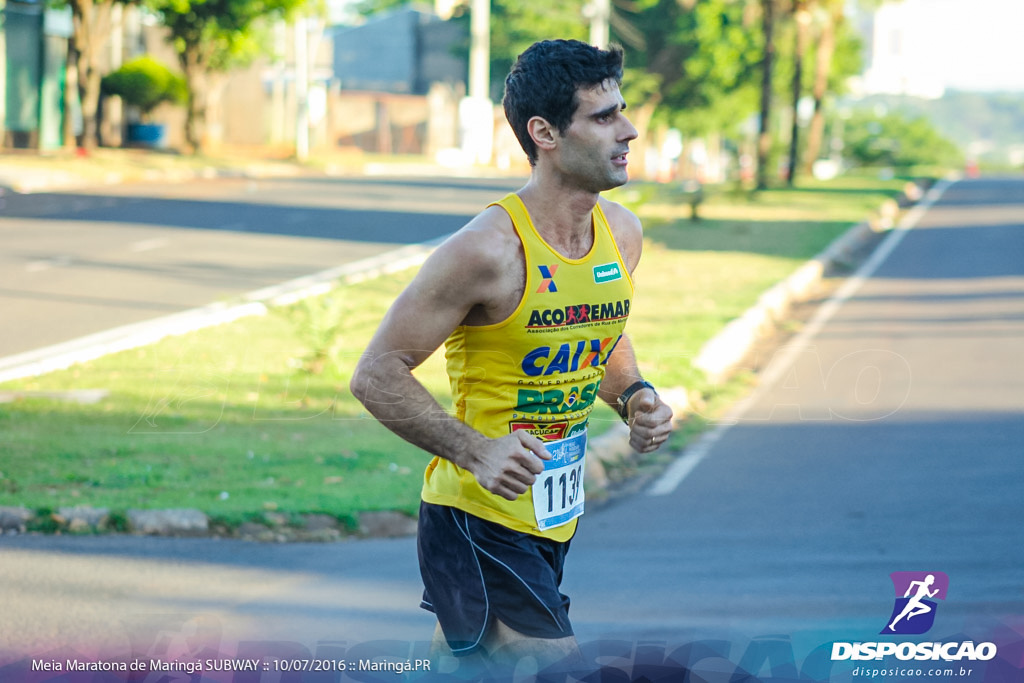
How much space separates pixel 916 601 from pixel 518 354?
210cm

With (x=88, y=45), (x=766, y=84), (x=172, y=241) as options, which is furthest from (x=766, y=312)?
(x=766, y=84)

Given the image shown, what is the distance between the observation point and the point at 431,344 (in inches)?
128

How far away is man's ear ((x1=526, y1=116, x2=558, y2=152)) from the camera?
3309mm

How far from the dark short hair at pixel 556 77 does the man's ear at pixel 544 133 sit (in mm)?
10

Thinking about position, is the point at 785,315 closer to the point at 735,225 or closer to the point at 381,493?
the point at 381,493

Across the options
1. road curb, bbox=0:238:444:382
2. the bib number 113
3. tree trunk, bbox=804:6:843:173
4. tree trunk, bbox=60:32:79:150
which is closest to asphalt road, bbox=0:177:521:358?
road curb, bbox=0:238:444:382

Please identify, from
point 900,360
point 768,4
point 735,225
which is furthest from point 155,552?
point 768,4

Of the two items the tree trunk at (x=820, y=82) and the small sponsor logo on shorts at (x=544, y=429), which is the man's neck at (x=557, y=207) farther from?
the tree trunk at (x=820, y=82)

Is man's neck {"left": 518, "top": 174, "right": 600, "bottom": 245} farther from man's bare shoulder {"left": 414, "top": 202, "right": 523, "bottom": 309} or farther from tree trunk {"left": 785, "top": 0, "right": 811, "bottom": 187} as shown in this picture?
tree trunk {"left": 785, "top": 0, "right": 811, "bottom": 187}

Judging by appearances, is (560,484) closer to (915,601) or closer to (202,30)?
(915,601)

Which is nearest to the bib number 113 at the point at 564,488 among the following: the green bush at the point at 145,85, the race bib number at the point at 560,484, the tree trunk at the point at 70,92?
the race bib number at the point at 560,484

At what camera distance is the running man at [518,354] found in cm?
324

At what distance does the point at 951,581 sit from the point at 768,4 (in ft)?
122

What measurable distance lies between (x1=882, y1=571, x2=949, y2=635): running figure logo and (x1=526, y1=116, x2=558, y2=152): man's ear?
6.92 feet
